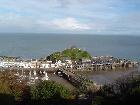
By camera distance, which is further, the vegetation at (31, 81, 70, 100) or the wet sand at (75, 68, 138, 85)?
the wet sand at (75, 68, 138, 85)

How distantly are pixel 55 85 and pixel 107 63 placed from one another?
36443 mm

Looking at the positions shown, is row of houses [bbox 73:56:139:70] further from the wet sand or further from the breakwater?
the breakwater

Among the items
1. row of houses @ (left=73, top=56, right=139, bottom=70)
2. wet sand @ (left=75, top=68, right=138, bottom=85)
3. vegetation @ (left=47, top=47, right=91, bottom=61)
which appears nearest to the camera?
wet sand @ (left=75, top=68, right=138, bottom=85)

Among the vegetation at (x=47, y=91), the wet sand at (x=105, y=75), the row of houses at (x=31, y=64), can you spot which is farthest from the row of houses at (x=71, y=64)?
the vegetation at (x=47, y=91)

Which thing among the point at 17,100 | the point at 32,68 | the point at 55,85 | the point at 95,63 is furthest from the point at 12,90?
the point at 95,63

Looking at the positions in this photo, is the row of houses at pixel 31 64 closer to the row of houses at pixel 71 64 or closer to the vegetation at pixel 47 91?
the row of houses at pixel 71 64

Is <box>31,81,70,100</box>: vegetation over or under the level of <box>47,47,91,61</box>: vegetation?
under

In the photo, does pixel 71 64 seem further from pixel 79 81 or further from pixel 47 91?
pixel 47 91

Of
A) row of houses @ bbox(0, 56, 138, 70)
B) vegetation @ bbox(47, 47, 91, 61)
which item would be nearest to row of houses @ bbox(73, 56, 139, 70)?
row of houses @ bbox(0, 56, 138, 70)

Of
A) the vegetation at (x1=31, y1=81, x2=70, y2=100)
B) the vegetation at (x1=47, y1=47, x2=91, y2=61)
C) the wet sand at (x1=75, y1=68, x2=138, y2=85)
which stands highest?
the vegetation at (x1=47, y1=47, x2=91, y2=61)

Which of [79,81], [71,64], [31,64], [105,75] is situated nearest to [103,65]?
[71,64]

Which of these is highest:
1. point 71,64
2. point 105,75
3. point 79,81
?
point 71,64

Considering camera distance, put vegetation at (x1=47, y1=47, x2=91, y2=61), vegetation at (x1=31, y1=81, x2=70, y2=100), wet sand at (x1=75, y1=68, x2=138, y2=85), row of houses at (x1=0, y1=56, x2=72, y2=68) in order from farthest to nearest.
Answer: vegetation at (x1=47, y1=47, x2=91, y2=61) < row of houses at (x1=0, y1=56, x2=72, y2=68) < wet sand at (x1=75, y1=68, x2=138, y2=85) < vegetation at (x1=31, y1=81, x2=70, y2=100)

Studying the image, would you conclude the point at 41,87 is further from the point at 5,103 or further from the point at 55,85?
the point at 5,103
